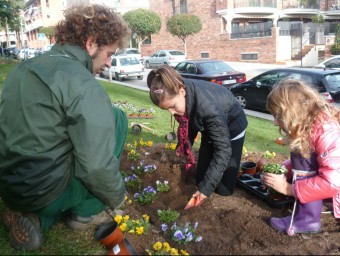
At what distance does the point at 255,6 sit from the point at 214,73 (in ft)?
84.3

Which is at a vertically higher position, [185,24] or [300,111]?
[185,24]

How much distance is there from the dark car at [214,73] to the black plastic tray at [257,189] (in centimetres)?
906

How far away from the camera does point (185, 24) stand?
3422 centimetres

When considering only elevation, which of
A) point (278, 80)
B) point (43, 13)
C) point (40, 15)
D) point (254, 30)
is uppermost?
point (43, 13)

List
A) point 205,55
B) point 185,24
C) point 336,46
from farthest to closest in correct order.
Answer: point 205,55
point 185,24
point 336,46

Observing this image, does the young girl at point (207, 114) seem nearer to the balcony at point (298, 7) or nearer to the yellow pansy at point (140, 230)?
the yellow pansy at point (140, 230)

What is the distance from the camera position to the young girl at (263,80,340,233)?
2570mm

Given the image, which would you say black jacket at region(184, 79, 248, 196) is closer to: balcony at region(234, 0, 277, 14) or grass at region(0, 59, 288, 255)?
grass at region(0, 59, 288, 255)

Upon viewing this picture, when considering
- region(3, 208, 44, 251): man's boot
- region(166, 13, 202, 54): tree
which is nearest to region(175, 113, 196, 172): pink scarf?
region(3, 208, 44, 251): man's boot

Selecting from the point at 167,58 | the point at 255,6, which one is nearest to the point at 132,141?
the point at 167,58

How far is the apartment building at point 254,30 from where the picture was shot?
29281 millimetres

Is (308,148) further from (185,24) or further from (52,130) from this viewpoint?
(185,24)

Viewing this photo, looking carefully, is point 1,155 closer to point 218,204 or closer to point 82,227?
point 82,227

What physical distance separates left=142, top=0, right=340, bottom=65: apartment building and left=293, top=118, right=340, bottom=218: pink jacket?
2679cm
